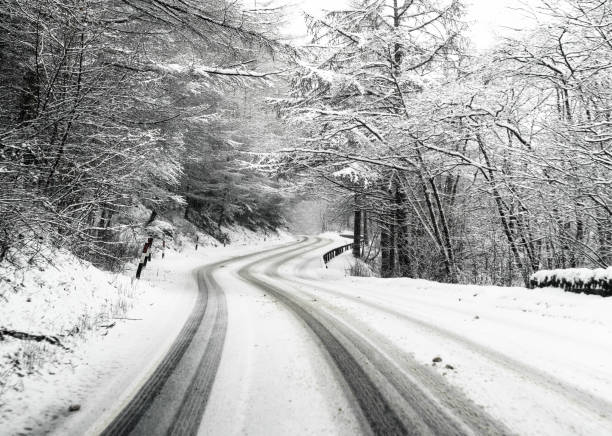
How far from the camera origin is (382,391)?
9.53 ft

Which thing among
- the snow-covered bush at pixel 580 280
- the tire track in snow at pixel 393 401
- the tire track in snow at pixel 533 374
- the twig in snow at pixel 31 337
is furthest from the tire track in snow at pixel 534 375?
the twig in snow at pixel 31 337

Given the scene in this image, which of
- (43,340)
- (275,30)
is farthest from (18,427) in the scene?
(275,30)

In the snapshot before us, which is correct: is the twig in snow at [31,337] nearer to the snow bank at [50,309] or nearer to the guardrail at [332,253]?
the snow bank at [50,309]

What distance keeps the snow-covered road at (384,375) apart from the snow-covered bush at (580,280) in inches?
8.5

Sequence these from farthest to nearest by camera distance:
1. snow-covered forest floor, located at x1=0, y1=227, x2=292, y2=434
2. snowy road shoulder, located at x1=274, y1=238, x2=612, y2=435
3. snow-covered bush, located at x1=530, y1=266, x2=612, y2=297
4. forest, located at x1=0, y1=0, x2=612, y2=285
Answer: snow-covered bush, located at x1=530, y1=266, x2=612, y2=297, forest, located at x1=0, y1=0, x2=612, y2=285, snow-covered forest floor, located at x1=0, y1=227, x2=292, y2=434, snowy road shoulder, located at x1=274, y1=238, x2=612, y2=435

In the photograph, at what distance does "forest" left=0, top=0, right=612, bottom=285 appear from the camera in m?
5.11

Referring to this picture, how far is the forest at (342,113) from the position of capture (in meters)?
5.11

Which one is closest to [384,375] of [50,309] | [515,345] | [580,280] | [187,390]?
[187,390]

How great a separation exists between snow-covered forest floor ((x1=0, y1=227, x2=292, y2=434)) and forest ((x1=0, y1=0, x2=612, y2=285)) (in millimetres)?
638

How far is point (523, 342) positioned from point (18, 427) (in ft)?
16.1

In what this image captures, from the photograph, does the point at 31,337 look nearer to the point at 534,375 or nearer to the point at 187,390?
the point at 187,390

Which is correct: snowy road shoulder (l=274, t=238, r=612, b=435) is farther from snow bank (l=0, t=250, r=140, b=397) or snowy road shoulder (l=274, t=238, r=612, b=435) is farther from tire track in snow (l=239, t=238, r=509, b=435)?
snow bank (l=0, t=250, r=140, b=397)

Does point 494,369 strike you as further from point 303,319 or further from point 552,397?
point 303,319

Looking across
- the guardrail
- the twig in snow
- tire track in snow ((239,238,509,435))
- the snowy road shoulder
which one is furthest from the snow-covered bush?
the guardrail
